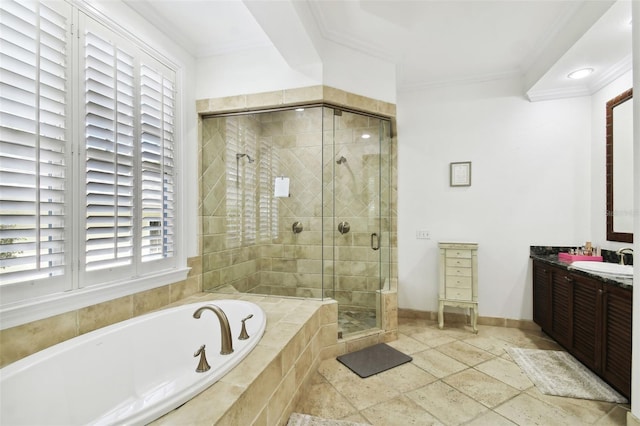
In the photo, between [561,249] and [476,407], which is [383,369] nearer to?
[476,407]

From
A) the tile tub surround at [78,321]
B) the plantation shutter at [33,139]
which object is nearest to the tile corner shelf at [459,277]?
the tile tub surround at [78,321]

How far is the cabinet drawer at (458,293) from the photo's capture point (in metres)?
2.91

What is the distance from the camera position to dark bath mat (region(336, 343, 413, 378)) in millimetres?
2205

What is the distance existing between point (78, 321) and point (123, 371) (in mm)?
398

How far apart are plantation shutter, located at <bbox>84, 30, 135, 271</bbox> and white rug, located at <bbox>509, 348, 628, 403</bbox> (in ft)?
10.0

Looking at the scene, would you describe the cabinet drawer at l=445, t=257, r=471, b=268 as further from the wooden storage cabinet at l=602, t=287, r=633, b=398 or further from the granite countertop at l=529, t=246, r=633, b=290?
→ the wooden storage cabinet at l=602, t=287, r=633, b=398

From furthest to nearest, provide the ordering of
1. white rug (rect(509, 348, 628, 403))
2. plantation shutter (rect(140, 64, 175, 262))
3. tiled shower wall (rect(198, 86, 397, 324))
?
tiled shower wall (rect(198, 86, 397, 324)) < plantation shutter (rect(140, 64, 175, 262)) < white rug (rect(509, 348, 628, 403))

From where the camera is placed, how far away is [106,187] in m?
1.78

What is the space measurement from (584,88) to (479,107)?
92 cm

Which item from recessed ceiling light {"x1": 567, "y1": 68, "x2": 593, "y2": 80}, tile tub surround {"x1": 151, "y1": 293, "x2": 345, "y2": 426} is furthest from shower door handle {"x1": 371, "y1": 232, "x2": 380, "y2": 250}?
recessed ceiling light {"x1": 567, "y1": 68, "x2": 593, "y2": 80}

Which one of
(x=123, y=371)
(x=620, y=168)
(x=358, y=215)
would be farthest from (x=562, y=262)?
(x=123, y=371)

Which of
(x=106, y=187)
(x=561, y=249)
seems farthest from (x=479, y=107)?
(x=106, y=187)

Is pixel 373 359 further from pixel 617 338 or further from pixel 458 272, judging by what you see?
pixel 617 338

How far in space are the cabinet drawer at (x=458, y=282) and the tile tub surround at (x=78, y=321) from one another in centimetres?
257
